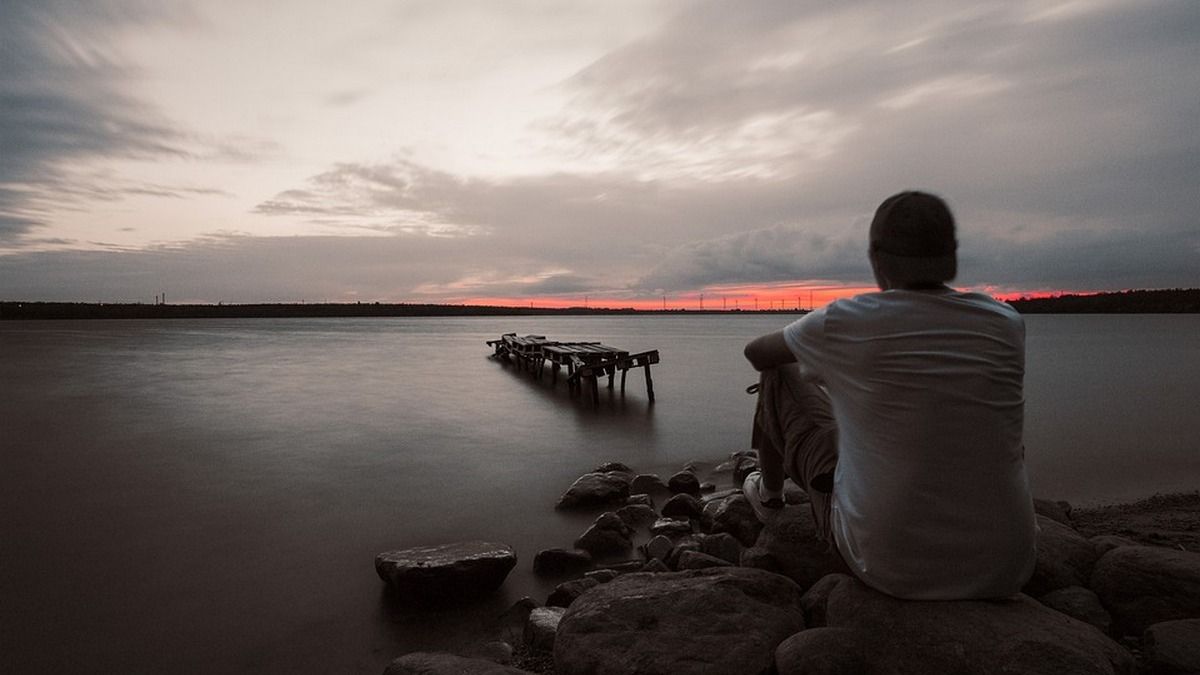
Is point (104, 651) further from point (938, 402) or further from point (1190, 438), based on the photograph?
point (1190, 438)

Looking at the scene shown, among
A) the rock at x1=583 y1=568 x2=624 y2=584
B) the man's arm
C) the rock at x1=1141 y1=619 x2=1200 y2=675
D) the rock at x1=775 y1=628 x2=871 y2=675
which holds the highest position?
the man's arm

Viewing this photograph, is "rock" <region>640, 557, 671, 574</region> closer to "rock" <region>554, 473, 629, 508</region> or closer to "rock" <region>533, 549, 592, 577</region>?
"rock" <region>533, 549, 592, 577</region>

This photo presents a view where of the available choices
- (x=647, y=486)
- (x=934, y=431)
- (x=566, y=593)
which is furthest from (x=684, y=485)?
(x=934, y=431)

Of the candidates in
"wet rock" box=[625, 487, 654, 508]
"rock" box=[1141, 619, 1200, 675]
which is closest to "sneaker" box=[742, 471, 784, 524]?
"rock" box=[1141, 619, 1200, 675]

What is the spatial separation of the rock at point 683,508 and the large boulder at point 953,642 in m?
3.97

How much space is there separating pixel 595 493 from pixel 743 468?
7.85ft

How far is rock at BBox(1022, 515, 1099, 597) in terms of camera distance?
3.61 m

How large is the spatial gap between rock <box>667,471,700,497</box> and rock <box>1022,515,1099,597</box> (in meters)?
4.22

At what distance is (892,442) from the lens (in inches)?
88.0

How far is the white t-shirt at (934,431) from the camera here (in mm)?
2133

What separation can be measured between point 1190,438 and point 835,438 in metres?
13.4

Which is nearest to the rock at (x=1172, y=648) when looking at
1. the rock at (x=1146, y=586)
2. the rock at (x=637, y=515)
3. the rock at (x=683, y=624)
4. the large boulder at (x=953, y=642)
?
the rock at (x=1146, y=586)

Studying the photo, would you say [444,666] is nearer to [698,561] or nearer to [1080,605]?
[698,561]

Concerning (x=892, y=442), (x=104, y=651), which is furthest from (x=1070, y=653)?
(x=104, y=651)
